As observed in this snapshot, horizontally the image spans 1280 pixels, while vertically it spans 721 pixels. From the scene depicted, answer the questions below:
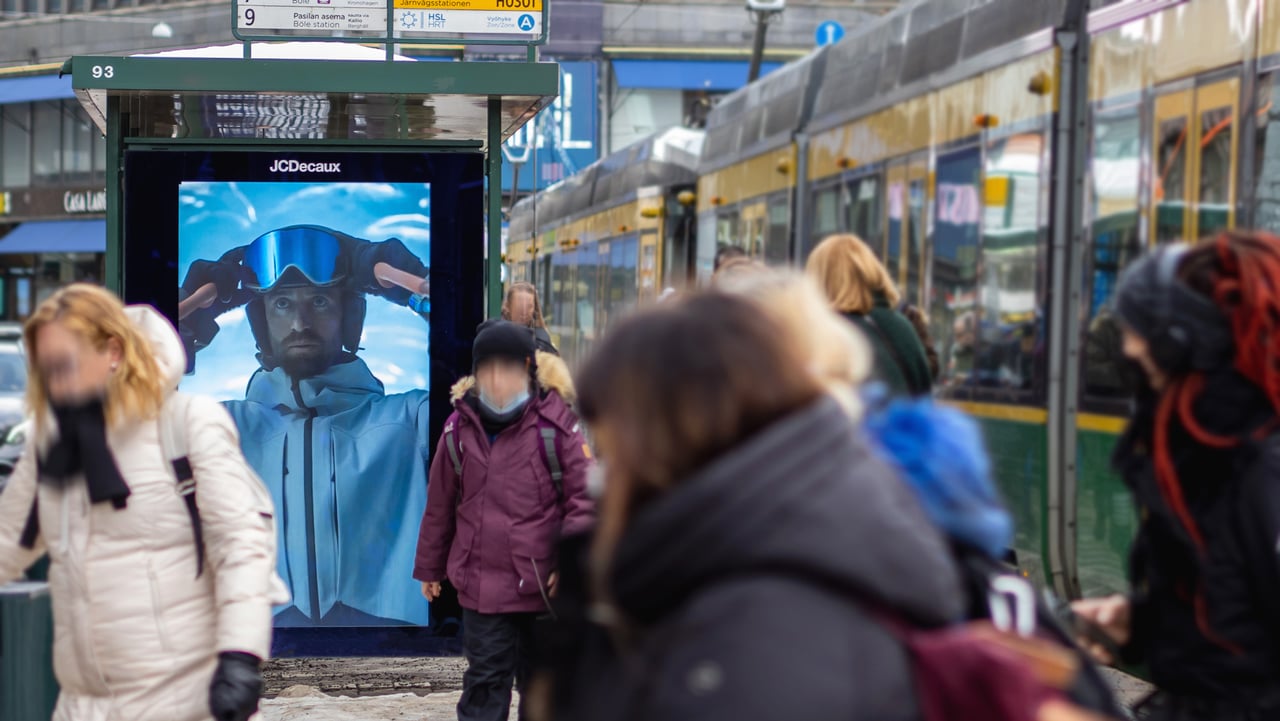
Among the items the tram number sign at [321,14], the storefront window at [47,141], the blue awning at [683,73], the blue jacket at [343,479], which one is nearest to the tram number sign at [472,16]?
the tram number sign at [321,14]

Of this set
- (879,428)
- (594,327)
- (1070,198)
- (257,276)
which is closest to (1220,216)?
(1070,198)

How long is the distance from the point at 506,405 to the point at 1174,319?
3.09m

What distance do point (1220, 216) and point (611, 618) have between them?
16.1ft

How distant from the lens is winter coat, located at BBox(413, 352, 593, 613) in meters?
5.64

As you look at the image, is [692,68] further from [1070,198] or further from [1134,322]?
[1134,322]

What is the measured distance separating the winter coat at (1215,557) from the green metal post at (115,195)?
204 inches

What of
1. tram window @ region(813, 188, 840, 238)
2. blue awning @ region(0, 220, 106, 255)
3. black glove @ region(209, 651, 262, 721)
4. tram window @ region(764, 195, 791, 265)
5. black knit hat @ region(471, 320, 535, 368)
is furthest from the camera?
blue awning @ region(0, 220, 106, 255)

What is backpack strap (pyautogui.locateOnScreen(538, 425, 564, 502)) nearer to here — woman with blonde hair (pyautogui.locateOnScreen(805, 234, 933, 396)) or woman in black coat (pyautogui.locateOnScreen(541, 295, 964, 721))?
→ woman with blonde hair (pyautogui.locateOnScreen(805, 234, 933, 396))

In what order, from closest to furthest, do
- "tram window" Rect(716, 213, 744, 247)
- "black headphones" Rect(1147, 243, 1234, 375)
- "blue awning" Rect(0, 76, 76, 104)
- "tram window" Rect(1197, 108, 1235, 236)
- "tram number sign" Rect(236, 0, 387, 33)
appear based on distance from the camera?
1. "black headphones" Rect(1147, 243, 1234, 375)
2. "tram window" Rect(1197, 108, 1235, 236)
3. "tram number sign" Rect(236, 0, 387, 33)
4. "tram window" Rect(716, 213, 744, 247)
5. "blue awning" Rect(0, 76, 76, 104)

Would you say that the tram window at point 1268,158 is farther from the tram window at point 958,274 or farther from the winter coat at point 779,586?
the winter coat at point 779,586

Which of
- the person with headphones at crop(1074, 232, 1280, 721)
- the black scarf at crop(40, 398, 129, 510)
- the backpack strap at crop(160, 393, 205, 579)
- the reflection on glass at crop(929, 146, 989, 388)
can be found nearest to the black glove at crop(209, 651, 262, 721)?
the backpack strap at crop(160, 393, 205, 579)

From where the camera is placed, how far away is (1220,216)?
20.0 feet

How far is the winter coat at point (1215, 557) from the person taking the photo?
9.03ft

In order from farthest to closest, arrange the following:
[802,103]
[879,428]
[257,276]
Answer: [802,103] < [257,276] < [879,428]
